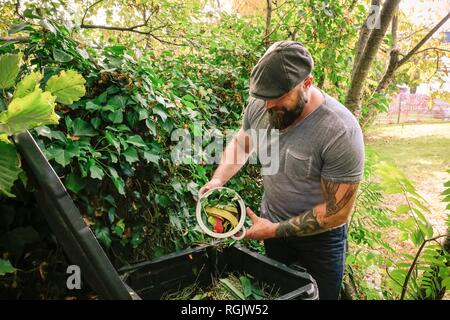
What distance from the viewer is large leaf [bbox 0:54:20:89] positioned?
31.2 inches

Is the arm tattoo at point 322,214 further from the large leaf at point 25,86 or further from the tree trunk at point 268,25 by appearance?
the tree trunk at point 268,25

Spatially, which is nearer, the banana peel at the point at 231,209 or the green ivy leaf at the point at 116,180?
the green ivy leaf at the point at 116,180

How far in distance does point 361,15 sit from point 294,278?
11.0 ft

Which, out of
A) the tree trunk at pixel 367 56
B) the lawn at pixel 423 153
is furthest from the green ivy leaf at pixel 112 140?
the lawn at pixel 423 153

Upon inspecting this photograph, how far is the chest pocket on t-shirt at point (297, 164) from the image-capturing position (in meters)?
2.02

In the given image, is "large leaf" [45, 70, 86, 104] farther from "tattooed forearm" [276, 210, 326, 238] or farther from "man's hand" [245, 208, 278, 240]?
"tattooed forearm" [276, 210, 326, 238]

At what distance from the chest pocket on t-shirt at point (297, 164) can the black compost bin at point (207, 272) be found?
599 mm

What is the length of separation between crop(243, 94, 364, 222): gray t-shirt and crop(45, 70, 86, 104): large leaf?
Result: 55.5 inches

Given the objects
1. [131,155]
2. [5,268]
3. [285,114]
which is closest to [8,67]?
[5,268]

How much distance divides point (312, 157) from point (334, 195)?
0.26 meters

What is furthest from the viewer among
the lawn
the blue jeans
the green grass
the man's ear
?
the green grass

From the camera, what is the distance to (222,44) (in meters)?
3.64

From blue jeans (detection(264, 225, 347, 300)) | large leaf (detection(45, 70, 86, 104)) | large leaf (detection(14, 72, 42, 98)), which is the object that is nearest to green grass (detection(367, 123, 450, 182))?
blue jeans (detection(264, 225, 347, 300))
